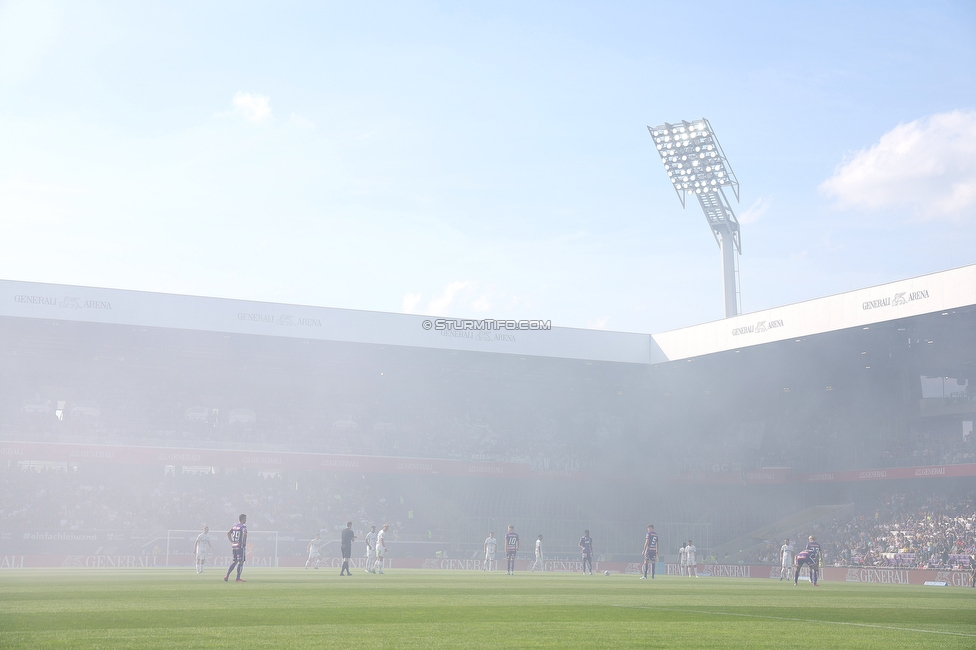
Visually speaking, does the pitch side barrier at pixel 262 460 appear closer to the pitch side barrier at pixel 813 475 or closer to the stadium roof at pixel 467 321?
the stadium roof at pixel 467 321

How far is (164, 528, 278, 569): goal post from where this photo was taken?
128 feet

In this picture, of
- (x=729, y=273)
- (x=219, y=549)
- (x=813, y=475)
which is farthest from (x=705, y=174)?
(x=219, y=549)

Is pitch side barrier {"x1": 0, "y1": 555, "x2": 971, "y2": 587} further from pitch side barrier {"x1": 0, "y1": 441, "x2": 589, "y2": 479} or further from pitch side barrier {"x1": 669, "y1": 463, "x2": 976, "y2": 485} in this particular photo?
pitch side barrier {"x1": 669, "y1": 463, "x2": 976, "y2": 485}

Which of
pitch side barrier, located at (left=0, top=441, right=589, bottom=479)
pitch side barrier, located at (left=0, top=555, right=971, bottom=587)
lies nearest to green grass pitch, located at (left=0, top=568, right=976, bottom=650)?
pitch side barrier, located at (left=0, top=555, right=971, bottom=587)

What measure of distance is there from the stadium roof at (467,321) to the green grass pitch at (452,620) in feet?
69.0

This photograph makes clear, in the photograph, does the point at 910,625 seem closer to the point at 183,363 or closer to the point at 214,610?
the point at 214,610

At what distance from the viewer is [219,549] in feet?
131

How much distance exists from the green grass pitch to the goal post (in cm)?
2226

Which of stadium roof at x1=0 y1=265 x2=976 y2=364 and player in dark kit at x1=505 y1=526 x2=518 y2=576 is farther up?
stadium roof at x1=0 y1=265 x2=976 y2=364

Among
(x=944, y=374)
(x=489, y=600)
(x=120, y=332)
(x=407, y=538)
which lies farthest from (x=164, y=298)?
(x=944, y=374)

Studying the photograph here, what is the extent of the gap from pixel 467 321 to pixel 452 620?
3550 centimetres

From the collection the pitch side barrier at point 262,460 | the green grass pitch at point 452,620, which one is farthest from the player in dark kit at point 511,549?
the pitch side barrier at point 262,460

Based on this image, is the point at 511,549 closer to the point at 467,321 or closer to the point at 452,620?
the point at 467,321

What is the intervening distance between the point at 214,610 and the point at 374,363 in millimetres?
37369
